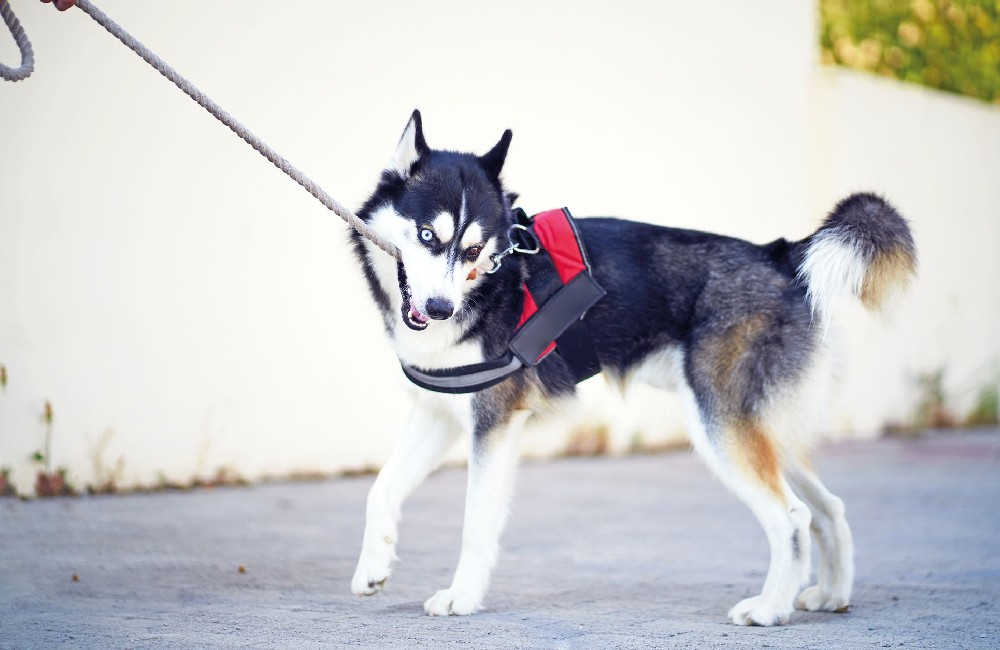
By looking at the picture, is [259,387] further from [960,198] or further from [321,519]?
[960,198]

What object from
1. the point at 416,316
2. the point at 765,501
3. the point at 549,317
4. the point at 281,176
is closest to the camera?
the point at 416,316

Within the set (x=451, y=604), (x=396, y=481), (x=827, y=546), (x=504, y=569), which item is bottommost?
(x=504, y=569)

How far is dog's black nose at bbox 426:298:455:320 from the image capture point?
3.38 meters

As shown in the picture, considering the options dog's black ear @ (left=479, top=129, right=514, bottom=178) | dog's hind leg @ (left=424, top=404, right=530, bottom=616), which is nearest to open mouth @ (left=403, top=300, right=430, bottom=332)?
dog's hind leg @ (left=424, top=404, right=530, bottom=616)

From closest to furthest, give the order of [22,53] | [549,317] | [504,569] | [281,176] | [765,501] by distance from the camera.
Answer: [22,53], [765,501], [549,317], [504,569], [281,176]

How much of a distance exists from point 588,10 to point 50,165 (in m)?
4.10

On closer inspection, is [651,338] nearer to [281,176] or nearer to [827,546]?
[827,546]

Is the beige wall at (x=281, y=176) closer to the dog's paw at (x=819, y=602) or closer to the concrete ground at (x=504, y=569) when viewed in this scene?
the concrete ground at (x=504, y=569)

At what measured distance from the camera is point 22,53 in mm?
3377

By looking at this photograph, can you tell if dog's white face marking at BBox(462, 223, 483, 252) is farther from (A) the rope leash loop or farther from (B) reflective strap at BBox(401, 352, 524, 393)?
(A) the rope leash loop

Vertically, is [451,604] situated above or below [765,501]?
below

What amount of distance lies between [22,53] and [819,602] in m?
3.21

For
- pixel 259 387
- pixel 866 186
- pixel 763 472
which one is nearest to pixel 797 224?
pixel 866 186

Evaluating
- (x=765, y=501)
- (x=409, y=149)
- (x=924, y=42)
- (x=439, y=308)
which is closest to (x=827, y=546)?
(x=765, y=501)
